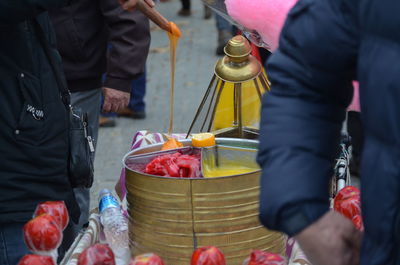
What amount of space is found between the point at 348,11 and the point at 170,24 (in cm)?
125

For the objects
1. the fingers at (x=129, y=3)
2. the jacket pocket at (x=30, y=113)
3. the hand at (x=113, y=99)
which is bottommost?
the hand at (x=113, y=99)

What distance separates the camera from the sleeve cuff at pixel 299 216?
1354 mm

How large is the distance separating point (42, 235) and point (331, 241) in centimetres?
83

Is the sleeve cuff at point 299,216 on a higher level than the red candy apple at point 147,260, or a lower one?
higher

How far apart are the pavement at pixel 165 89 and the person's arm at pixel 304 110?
3.53 meters

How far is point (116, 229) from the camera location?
2281 mm

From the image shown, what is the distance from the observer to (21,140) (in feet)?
7.42

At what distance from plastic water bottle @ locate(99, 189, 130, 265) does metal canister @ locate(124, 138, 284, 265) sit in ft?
0.54

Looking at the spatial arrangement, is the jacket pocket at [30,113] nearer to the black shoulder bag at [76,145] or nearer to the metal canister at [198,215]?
the black shoulder bag at [76,145]

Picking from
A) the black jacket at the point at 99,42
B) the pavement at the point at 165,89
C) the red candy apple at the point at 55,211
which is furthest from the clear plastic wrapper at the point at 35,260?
the pavement at the point at 165,89

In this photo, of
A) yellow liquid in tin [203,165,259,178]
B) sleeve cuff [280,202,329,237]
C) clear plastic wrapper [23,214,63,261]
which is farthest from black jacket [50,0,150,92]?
sleeve cuff [280,202,329,237]

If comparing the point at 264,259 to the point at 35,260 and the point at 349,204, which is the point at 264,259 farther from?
the point at 35,260

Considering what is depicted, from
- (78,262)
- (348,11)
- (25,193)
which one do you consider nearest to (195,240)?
(78,262)

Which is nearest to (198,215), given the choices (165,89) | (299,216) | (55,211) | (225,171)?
(225,171)
